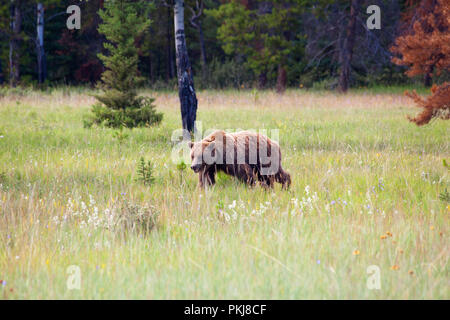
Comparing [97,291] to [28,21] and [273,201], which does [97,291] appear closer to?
[273,201]

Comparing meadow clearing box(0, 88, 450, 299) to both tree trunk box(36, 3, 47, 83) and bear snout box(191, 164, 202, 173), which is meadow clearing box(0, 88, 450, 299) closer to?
bear snout box(191, 164, 202, 173)

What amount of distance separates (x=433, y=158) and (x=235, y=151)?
14.0 feet

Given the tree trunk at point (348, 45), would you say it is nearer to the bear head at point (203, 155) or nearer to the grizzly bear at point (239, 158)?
the grizzly bear at point (239, 158)

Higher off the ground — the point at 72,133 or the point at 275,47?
the point at 275,47

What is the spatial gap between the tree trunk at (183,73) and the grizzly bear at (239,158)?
175 inches

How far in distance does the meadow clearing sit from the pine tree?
312 cm

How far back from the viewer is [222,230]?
4.45 metres

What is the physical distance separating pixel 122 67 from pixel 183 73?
227cm

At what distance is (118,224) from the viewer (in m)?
4.47

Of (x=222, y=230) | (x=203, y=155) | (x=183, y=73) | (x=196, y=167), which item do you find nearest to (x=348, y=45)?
(x=183, y=73)

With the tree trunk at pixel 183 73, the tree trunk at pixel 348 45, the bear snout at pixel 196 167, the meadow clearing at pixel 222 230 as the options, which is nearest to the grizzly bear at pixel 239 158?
the bear snout at pixel 196 167

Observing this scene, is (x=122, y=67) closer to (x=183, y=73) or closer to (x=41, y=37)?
(x=183, y=73)

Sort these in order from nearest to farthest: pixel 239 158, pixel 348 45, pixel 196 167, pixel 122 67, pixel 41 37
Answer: pixel 196 167
pixel 239 158
pixel 122 67
pixel 348 45
pixel 41 37

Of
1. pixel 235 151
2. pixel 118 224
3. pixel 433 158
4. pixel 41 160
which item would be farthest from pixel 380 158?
pixel 41 160
